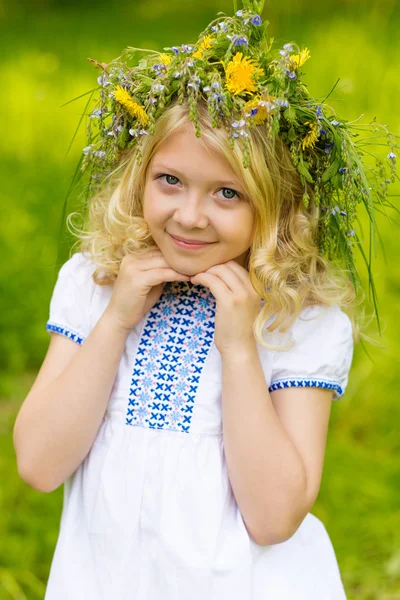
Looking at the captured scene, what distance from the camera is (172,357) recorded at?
1.84 meters

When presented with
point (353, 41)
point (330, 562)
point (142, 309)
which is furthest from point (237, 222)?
point (353, 41)

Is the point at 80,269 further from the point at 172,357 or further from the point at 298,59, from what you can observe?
the point at 298,59

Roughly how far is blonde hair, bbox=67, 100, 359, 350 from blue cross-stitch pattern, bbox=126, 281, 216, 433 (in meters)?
0.14

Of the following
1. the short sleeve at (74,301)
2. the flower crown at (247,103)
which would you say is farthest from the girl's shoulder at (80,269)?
→ the flower crown at (247,103)

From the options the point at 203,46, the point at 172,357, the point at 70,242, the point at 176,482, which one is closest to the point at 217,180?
the point at 203,46

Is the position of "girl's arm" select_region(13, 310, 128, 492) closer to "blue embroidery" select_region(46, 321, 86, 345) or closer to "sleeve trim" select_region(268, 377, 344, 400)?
"blue embroidery" select_region(46, 321, 86, 345)

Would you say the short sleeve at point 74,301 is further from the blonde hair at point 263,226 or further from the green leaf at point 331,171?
the green leaf at point 331,171

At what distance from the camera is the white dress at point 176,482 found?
1.72 meters

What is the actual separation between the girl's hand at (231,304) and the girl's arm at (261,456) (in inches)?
1.0

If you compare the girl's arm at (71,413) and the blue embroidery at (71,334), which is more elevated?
the blue embroidery at (71,334)

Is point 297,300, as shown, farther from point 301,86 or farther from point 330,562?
point 330,562

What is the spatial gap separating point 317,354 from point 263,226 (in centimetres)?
33

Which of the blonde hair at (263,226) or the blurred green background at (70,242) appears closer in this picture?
the blonde hair at (263,226)

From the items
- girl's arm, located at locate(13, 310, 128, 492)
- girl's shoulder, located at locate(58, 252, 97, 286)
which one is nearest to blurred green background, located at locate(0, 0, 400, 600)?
girl's shoulder, located at locate(58, 252, 97, 286)
